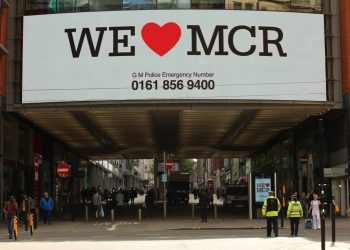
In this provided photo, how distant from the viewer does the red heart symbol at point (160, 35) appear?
3488 cm

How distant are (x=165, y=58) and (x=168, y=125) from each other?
29.0 ft

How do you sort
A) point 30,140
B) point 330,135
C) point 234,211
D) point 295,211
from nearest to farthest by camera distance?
point 295,211
point 330,135
point 30,140
point 234,211

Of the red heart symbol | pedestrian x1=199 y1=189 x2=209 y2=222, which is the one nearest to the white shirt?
pedestrian x1=199 y1=189 x2=209 y2=222

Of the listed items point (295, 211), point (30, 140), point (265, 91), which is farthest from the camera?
point (30, 140)

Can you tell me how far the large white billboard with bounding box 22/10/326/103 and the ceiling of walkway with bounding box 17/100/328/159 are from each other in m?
0.73

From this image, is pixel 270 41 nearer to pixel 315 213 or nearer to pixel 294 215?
pixel 315 213

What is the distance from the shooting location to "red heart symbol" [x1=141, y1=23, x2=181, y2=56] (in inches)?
1373

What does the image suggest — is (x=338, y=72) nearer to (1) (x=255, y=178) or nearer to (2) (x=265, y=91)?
(2) (x=265, y=91)

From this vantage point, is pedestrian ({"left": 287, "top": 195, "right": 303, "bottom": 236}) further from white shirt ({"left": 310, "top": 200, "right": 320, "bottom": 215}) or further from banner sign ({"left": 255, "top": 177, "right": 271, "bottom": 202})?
banner sign ({"left": 255, "top": 177, "right": 271, "bottom": 202})

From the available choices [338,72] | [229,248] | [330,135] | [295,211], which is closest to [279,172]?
[330,135]

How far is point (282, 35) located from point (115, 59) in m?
8.96

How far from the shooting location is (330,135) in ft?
128

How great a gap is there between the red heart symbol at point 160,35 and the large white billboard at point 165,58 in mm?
52

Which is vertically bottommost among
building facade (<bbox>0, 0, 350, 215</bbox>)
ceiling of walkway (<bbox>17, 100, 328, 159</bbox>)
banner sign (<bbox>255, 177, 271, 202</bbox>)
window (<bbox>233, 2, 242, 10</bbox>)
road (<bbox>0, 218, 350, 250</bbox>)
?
road (<bbox>0, 218, 350, 250</bbox>)
